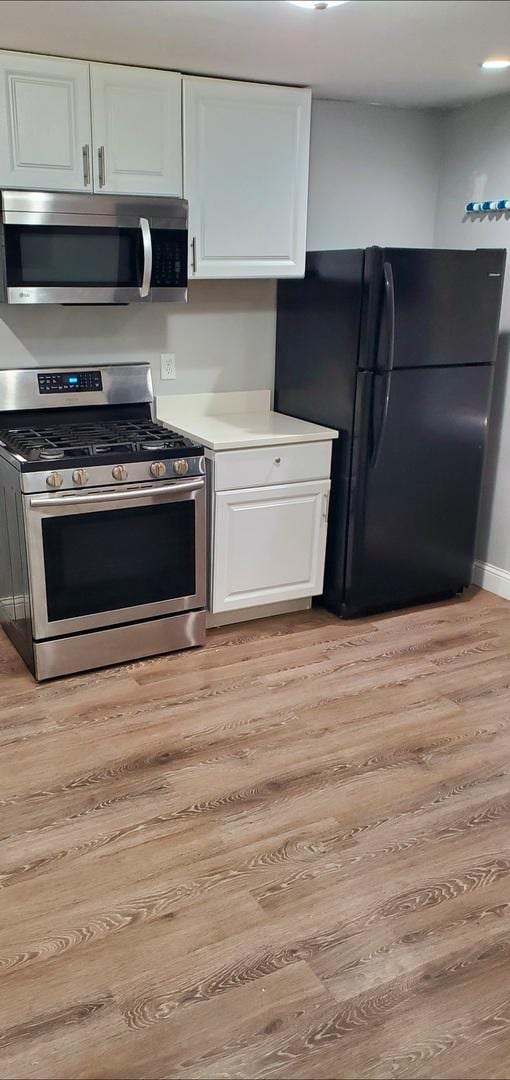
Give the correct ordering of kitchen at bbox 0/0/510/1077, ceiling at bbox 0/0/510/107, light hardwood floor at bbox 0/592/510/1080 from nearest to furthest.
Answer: light hardwood floor at bbox 0/592/510/1080 < kitchen at bbox 0/0/510/1077 < ceiling at bbox 0/0/510/107

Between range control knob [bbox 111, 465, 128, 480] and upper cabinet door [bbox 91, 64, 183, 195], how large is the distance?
991mm

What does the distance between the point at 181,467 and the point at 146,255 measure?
770 mm

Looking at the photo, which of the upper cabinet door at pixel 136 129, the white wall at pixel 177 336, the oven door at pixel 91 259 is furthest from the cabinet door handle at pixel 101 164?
the white wall at pixel 177 336

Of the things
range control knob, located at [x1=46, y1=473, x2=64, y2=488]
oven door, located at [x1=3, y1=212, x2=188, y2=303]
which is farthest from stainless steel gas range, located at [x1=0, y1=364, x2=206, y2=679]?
oven door, located at [x1=3, y1=212, x2=188, y2=303]

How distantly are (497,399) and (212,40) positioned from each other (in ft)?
6.41

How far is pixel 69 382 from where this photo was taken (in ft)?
11.3

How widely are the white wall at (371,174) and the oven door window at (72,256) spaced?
1041mm

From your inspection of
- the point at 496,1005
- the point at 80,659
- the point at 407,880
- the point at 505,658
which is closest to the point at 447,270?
the point at 505,658

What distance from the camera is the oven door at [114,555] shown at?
9.72 feet

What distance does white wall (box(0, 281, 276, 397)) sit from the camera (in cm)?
338

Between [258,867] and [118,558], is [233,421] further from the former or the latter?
[258,867]

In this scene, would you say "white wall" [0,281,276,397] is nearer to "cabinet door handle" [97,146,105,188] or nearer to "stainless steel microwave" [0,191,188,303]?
"stainless steel microwave" [0,191,188,303]

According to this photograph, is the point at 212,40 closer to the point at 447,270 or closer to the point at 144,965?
the point at 447,270

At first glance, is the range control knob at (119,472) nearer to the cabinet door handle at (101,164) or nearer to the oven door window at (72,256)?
the oven door window at (72,256)
